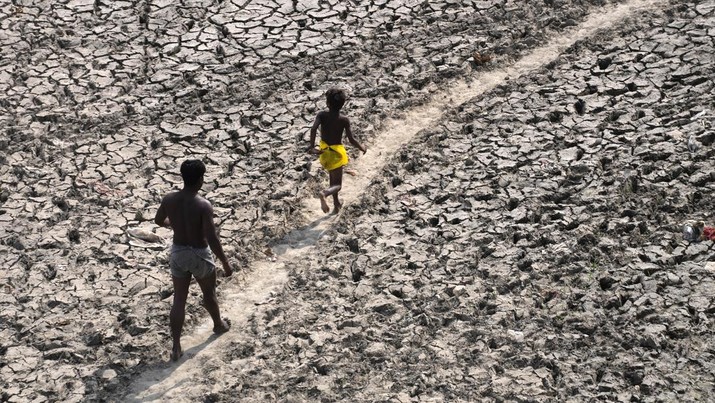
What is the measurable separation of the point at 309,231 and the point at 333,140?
81 centimetres

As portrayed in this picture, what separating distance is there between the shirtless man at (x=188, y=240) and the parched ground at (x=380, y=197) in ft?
1.47

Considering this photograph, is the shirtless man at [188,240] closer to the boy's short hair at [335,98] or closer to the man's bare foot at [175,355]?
the man's bare foot at [175,355]

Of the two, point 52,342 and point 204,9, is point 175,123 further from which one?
point 52,342

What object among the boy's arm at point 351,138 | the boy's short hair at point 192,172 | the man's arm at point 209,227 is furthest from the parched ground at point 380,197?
the boy's short hair at point 192,172

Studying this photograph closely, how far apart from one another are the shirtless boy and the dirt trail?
25cm

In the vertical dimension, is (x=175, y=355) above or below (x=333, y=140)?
below

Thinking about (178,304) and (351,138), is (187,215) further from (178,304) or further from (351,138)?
(351,138)

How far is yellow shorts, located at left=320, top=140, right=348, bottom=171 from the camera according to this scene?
34.4 feet

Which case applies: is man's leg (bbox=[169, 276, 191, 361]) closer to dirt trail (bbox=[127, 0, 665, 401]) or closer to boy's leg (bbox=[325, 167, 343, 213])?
dirt trail (bbox=[127, 0, 665, 401])

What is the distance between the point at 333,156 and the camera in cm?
1048

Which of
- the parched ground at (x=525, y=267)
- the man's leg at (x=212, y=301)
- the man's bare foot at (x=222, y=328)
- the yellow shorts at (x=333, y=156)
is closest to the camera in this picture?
the parched ground at (x=525, y=267)

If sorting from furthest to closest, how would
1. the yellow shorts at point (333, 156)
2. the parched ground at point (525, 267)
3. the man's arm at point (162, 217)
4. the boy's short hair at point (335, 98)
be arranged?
1. the yellow shorts at point (333, 156)
2. the boy's short hair at point (335, 98)
3. the man's arm at point (162, 217)
4. the parched ground at point (525, 267)

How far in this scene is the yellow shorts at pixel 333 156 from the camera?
10477 mm

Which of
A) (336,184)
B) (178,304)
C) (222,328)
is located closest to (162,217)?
(178,304)
